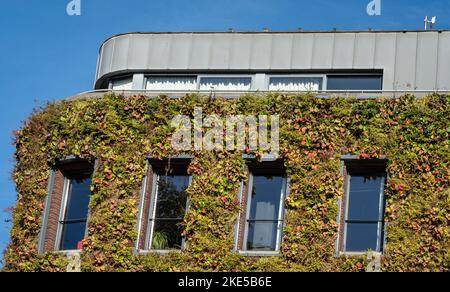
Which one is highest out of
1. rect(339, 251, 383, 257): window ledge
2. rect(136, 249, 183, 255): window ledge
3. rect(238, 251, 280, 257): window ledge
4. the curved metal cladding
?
the curved metal cladding

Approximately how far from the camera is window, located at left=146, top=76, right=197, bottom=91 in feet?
112

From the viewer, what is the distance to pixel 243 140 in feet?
100

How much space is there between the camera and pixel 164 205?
30.9 meters

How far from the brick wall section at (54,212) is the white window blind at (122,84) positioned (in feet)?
12.7

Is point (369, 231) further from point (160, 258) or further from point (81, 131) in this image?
point (81, 131)

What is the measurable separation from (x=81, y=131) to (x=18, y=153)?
211cm

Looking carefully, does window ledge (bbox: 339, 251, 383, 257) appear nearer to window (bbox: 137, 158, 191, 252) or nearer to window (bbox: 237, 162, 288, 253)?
window (bbox: 237, 162, 288, 253)

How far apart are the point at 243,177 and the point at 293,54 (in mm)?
4782

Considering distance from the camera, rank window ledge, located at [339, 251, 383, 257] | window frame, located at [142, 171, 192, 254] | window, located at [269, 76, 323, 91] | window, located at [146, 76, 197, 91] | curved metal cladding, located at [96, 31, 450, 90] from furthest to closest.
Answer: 1. window, located at [146, 76, 197, 91]
2. window, located at [269, 76, 323, 91]
3. curved metal cladding, located at [96, 31, 450, 90]
4. window frame, located at [142, 171, 192, 254]
5. window ledge, located at [339, 251, 383, 257]

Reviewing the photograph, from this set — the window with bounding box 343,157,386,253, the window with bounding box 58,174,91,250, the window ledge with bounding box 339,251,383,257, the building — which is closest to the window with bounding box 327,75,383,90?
the building

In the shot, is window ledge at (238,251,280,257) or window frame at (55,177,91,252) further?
window frame at (55,177,91,252)

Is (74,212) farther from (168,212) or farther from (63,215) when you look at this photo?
(168,212)

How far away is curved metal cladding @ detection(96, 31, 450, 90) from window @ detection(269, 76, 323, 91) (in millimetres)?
259

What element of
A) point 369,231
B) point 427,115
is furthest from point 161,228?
point 427,115
